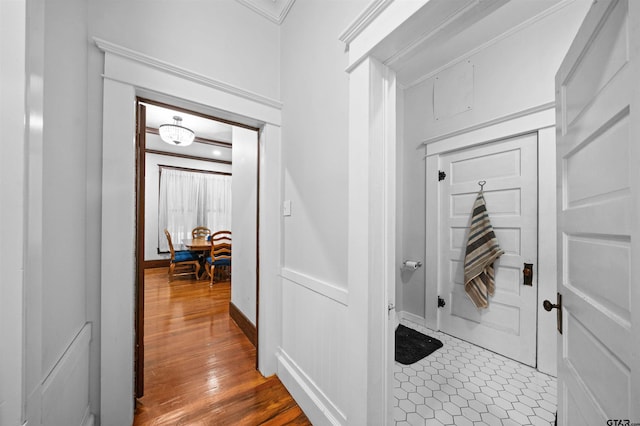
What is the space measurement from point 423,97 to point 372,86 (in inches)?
81.5

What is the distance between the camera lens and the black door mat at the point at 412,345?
198cm

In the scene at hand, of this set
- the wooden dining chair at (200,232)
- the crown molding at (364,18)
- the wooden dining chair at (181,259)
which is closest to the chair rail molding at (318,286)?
the crown molding at (364,18)

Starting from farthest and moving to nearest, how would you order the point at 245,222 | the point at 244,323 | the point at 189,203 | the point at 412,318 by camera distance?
the point at 189,203 → the point at 412,318 → the point at 245,222 → the point at 244,323

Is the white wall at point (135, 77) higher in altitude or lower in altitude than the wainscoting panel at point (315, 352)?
higher

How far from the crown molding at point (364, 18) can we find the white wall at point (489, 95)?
1.76 meters

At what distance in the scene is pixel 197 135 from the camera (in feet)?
15.2

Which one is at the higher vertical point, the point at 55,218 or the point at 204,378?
the point at 55,218

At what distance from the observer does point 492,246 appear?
2.05m

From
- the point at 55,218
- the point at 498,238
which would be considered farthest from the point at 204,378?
the point at 498,238

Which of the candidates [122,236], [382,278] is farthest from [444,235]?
[122,236]

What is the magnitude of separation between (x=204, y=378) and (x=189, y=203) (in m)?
A: 5.03

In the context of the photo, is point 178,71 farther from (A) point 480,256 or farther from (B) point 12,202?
(A) point 480,256

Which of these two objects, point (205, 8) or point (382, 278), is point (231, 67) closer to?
point (205, 8)

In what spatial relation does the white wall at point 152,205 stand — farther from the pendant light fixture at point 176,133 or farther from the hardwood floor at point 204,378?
the hardwood floor at point 204,378
